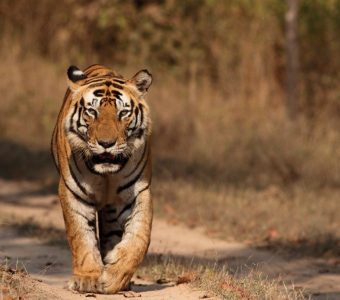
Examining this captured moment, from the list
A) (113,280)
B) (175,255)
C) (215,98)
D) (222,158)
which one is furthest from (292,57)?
(113,280)

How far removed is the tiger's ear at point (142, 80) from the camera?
6.53 meters

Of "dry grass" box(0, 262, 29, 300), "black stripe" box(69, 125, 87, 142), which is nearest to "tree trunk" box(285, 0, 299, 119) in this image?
"black stripe" box(69, 125, 87, 142)

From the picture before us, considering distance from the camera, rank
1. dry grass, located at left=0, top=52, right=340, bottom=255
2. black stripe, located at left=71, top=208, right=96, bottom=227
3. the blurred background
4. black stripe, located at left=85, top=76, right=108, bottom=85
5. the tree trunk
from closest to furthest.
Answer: black stripe, located at left=71, top=208, right=96, bottom=227 < black stripe, located at left=85, top=76, right=108, bottom=85 < dry grass, located at left=0, top=52, right=340, bottom=255 < the blurred background < the tree trunk

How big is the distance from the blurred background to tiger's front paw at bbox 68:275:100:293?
3.33 meters

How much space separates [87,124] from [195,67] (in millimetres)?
10460

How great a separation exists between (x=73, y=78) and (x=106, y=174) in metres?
0.74

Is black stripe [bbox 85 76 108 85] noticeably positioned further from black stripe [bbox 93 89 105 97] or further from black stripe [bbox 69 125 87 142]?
black stripe [bbox 69 125 87 142]

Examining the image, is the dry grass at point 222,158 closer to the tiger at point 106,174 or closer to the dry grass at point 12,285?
the tiger at point 106,174

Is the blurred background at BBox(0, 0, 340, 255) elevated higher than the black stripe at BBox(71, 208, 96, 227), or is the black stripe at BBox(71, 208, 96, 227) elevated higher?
the blurred background at BBox(0, 0, 340, 255)

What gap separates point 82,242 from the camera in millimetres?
6301

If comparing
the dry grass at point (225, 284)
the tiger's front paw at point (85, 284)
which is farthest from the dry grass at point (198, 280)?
the tiger's front paw at point (85, 284)

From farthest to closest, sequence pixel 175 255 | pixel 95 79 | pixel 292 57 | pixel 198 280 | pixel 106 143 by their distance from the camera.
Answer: pixel 292 57 < pixel 175 255 < pixel 95 79 < pixel 198 280 < pixel 106 143

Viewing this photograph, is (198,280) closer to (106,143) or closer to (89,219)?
(89,219)

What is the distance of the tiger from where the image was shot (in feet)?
20.2
